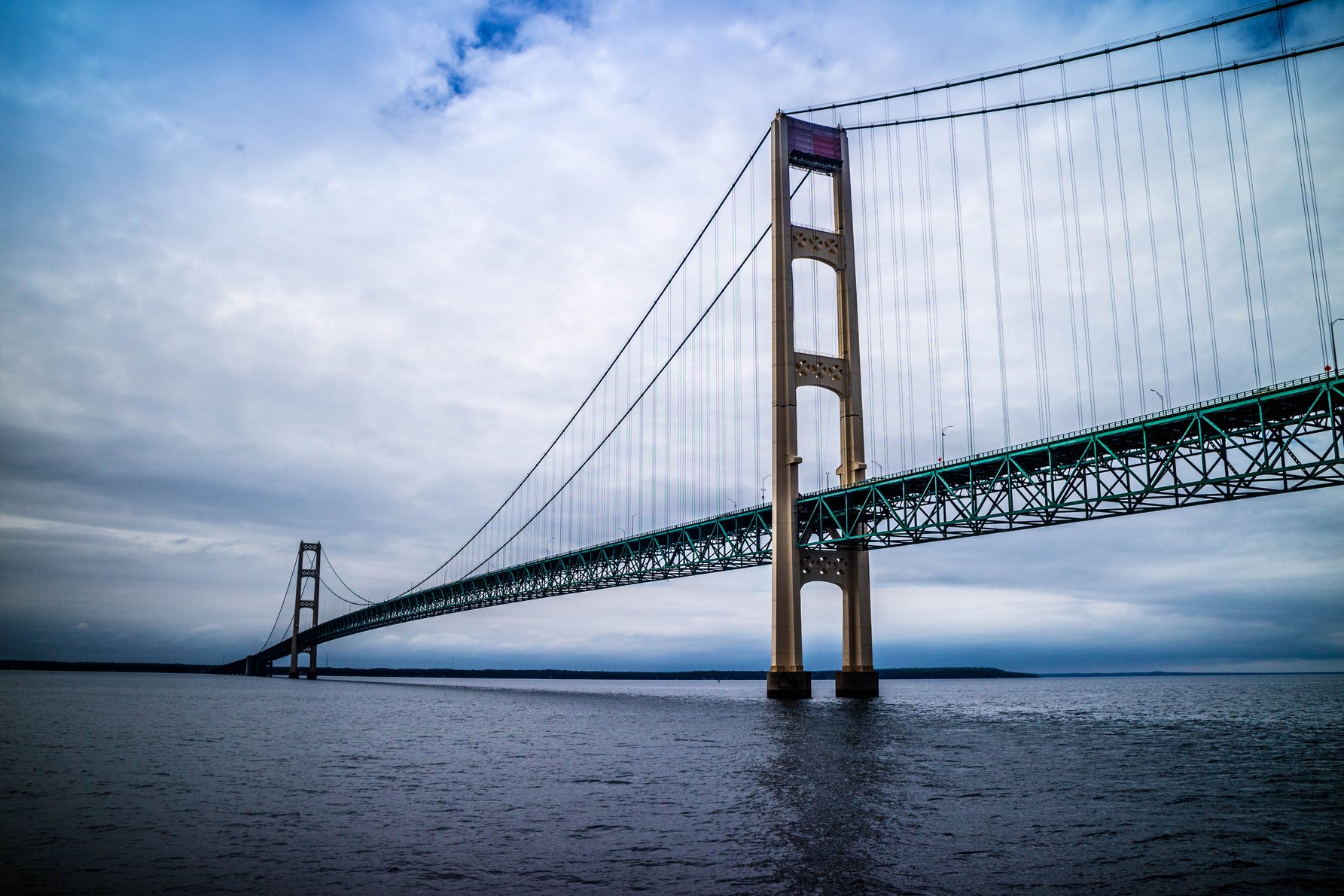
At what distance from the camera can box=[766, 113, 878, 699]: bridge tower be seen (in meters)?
47.9

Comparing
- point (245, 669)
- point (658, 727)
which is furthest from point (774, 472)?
point (245, 669)

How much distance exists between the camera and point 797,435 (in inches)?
1940

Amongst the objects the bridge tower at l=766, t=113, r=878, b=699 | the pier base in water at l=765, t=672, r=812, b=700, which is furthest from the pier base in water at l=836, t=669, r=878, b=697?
the pier base in water at l=765, t=672, r=812, b=700

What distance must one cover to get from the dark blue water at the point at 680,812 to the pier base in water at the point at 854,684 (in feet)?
61.0

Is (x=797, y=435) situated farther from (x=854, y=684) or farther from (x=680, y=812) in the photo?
(x=680, y=812)

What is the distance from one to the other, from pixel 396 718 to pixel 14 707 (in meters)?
26.7

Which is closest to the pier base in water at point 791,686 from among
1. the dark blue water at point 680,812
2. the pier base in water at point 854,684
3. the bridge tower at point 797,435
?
the bridge tower at point 797,435

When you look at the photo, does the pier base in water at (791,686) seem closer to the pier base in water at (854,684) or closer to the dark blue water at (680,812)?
the pier base in water at (854,684)

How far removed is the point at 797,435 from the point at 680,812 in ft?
115

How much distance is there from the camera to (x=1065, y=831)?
13.7 meters

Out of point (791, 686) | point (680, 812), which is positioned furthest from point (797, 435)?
point (680, 812)

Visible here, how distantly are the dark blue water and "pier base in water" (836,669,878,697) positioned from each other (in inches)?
732

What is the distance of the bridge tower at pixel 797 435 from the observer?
47.9 meters

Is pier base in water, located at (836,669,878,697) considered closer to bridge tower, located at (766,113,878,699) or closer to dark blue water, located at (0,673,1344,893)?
bridge tower, located at (766,113,878,699)
